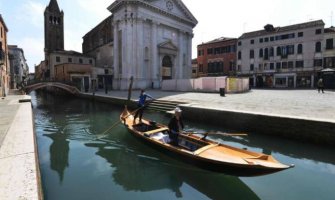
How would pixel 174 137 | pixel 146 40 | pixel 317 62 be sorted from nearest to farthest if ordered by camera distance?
1. pixel 174 137
2. pixel 146 40
3. pixel 317 62

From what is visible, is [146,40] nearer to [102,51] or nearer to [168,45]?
[168,45]

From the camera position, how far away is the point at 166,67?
123ft

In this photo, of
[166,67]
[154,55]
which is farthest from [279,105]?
[166,67]

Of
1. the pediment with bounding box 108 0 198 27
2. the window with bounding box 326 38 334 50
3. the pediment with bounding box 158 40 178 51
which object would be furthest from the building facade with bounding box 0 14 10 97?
the window with bounding box 326 38 334 50

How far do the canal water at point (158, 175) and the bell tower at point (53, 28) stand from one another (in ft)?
164

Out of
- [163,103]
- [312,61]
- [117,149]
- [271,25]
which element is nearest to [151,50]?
[163,103]

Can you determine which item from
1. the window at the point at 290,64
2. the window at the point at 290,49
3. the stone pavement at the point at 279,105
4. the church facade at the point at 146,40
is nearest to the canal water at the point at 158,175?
the stone pavement at the point at 279,105

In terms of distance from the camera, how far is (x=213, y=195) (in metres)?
5.04

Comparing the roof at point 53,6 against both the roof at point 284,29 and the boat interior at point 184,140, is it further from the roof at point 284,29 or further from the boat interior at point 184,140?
the boat interior at point 184,140

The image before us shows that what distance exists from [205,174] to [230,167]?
115cm

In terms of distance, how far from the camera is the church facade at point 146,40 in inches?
1243

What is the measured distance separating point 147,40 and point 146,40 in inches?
8.1

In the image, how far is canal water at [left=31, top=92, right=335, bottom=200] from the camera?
5.07 m

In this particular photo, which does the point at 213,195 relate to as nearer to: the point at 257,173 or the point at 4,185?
the point at 257,173
